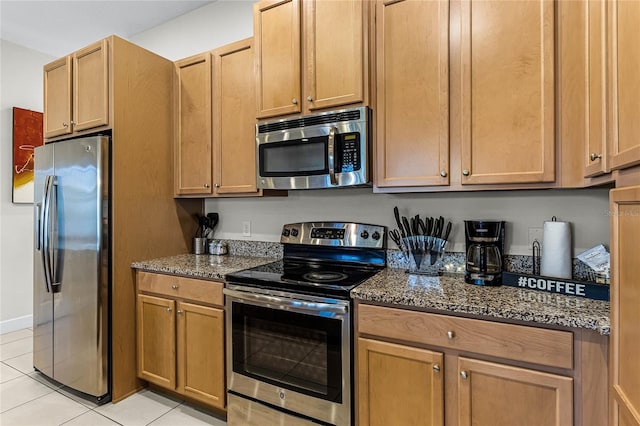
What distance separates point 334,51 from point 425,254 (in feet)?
4.01

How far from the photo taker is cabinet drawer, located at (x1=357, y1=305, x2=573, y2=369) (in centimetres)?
118

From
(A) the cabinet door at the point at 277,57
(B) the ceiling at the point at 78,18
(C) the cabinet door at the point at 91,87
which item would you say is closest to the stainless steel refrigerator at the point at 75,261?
(C) the cabinet door at the point at 91,87

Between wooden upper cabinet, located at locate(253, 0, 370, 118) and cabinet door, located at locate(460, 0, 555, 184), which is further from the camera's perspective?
wooden upper cabinet, located at locate(253, 0, 370, 118)

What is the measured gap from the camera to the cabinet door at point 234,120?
2.27 meters

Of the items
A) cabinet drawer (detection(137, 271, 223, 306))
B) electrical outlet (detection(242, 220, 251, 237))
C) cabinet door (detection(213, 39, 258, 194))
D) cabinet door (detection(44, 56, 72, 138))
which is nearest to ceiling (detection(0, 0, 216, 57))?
cabinet door (detection(44, 56, 72, 138))

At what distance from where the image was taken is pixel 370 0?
180 cm

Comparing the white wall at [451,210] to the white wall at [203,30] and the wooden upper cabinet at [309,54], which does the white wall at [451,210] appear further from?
the white wall at [203,30]

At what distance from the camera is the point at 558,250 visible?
1.58 metres

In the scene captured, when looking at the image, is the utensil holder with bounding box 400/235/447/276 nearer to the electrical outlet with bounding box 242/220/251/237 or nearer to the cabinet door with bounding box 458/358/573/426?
the cabinet door with bounding box 458/358/573/426

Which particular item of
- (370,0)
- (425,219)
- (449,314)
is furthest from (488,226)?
(370,0)

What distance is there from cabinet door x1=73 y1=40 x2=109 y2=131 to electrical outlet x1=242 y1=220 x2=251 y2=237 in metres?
1.15

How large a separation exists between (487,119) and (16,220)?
437 centimetres

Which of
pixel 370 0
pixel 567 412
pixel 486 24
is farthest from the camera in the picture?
pixel 370 0

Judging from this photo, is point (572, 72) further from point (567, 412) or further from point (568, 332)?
point (567, 412)
